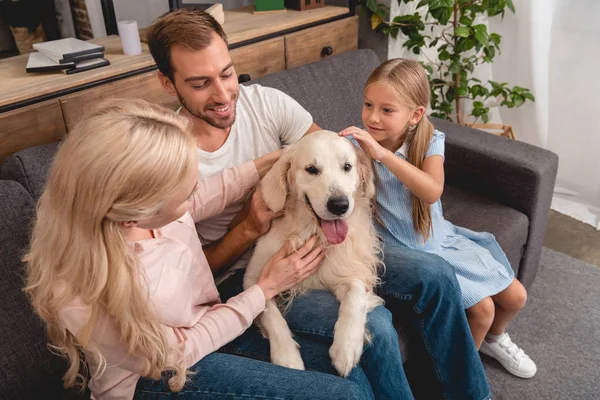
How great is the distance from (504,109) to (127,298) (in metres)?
2.82

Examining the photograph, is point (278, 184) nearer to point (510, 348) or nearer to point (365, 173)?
point (365, 173)

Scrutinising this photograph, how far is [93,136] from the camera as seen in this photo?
0.97 meters

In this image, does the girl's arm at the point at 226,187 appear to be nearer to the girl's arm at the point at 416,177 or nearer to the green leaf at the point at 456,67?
the girl's arm at the point at 416,177

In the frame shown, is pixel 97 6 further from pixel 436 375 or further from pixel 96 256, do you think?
pixel 436 375

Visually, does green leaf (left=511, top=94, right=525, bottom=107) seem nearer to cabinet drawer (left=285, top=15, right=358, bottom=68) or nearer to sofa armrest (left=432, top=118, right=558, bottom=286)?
sofa armrest (left=432, top=118, right=558, bottom=286)

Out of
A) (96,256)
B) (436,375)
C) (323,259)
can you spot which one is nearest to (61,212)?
(96,256)

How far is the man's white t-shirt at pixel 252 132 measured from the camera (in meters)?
1.65

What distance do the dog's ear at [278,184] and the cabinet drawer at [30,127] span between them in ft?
2.56

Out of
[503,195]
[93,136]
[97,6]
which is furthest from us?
[97,6]

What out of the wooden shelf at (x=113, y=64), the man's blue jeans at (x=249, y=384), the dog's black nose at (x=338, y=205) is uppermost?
the wooden shelf at (x=113, y=64)

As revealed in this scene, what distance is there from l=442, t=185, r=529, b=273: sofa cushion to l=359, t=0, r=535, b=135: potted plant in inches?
35.5

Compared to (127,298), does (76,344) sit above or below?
below

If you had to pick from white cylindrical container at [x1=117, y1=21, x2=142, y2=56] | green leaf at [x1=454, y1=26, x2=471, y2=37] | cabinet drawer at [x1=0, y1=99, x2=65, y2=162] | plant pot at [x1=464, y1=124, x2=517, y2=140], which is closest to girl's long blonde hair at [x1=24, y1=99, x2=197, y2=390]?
cabinet drawer at [x1=0, y1=99, x2=65, y2=162]

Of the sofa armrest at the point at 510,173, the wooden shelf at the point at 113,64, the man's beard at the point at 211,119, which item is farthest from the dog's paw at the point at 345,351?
the wooden shelf at the point at 113,64
